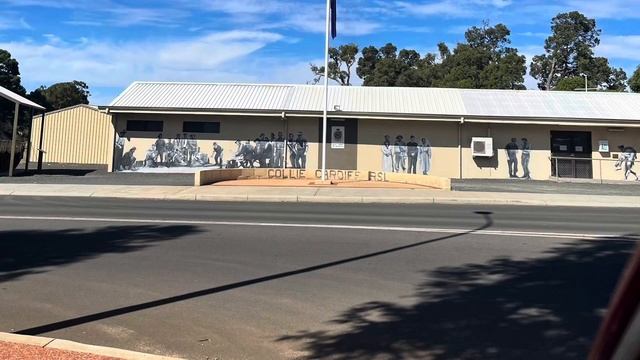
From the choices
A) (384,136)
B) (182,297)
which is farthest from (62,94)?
(182,297)

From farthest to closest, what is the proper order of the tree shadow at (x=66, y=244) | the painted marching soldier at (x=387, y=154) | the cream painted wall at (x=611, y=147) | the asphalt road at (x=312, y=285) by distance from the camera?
1. the painted marching soldier at (x=387, y=154)
2. the cream painted wall at (x=611, y=147)
3. the tree shadow at (x=66, y=244)
4. the asphalt road at (x=312, y=285)

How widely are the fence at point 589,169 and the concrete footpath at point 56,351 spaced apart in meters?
25.7

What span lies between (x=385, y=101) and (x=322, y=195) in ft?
38.1

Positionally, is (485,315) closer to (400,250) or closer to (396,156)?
(400,250)

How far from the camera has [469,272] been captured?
7.82 meters

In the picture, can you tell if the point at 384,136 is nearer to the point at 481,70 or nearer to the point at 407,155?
the point at 407,155

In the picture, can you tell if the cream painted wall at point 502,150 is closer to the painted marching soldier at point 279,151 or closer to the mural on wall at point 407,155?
the mural on wall at point 407,155

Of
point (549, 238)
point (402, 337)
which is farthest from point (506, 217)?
point (402, 337)

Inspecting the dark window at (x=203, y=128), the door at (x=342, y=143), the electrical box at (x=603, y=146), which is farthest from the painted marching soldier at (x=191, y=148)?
the electrical box at (x=603, y=146)

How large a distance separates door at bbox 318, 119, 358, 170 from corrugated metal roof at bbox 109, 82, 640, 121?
74cm

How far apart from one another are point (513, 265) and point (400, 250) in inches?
75.6

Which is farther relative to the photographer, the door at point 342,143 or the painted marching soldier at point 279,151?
the painted marching soldier at point 279,151

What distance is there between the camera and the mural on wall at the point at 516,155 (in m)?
27.2

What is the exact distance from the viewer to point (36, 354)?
14.0 feet
